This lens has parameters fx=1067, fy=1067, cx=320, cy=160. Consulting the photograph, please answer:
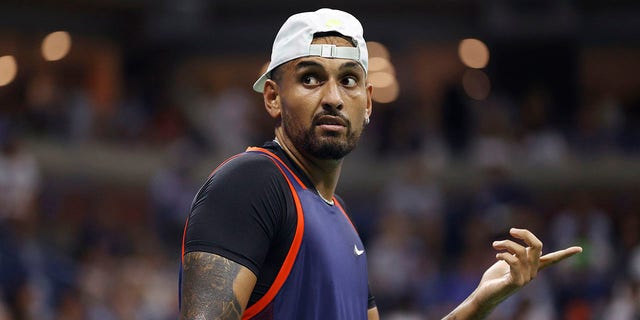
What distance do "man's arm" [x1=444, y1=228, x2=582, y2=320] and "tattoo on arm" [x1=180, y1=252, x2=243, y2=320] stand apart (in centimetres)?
85

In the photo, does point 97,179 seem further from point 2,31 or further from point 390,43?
point 390,43

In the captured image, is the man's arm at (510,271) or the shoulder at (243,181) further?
the man's arm at (510,271)

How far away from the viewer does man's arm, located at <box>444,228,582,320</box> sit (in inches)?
129

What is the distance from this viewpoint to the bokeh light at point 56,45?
1886cm

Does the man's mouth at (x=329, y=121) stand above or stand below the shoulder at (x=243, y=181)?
above

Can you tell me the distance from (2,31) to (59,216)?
5402 mm

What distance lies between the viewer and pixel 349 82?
11.2 ft

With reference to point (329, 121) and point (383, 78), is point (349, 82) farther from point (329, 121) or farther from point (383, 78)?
point (383, 78)

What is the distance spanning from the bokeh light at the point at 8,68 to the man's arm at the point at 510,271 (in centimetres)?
1540

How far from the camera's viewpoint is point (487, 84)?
1806cm

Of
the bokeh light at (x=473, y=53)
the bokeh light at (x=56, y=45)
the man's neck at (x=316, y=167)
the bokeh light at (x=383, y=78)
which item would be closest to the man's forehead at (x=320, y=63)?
the man's neck at (x=316, y=167)

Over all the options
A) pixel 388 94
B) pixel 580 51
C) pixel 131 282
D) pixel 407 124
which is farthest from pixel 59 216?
pixel 580 51

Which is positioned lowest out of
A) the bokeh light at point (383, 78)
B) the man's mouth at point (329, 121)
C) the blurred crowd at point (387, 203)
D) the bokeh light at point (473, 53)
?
the blurred crowd at point (387, 203)

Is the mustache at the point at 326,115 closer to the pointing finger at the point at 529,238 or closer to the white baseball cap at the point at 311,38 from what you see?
the white baseball cap at the point at 311,38
